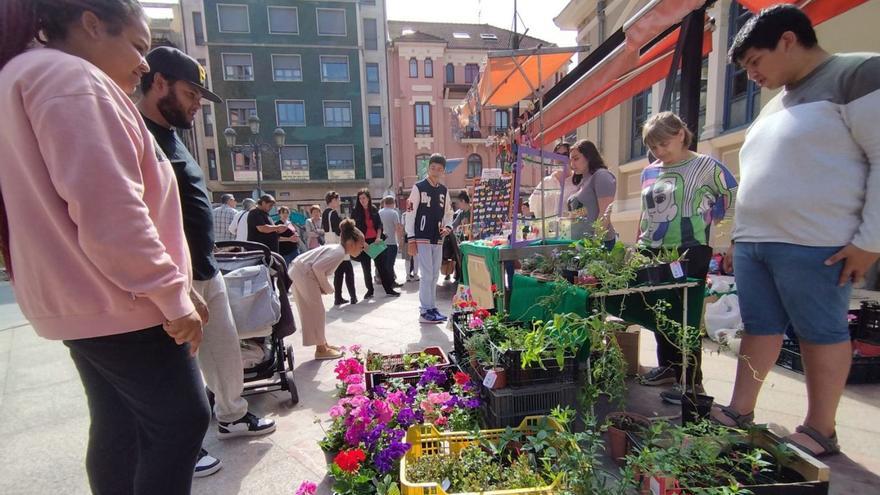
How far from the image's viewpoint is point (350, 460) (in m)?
1.58

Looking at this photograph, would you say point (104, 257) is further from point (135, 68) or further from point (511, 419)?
point (511, 419)

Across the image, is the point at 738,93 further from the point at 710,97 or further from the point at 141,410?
the point at 141,410

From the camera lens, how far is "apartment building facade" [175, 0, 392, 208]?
22.8m

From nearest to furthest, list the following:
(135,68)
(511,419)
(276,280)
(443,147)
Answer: (135,68) → (511,419) → (276,280) → (443,147)

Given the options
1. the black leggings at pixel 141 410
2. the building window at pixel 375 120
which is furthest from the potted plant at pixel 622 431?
the building window at pixel 375 120

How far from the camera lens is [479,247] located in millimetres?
3564

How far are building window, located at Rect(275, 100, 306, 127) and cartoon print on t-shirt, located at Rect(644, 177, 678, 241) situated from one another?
24914mm

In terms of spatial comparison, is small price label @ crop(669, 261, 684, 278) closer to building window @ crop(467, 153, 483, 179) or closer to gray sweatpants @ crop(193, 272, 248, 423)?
gray sweatpants @ crop(193, 272, 248, 423)

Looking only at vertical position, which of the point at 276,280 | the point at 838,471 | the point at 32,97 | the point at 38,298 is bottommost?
the point at 838,471

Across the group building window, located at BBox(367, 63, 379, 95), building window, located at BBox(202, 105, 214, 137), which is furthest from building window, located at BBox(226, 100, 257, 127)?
building window, located at BBox(367, 63, 379, 95)

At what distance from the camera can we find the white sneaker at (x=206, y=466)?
1944mm

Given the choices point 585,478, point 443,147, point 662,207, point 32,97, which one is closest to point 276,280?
point 32,97

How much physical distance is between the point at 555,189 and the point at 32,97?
3716 millimetres

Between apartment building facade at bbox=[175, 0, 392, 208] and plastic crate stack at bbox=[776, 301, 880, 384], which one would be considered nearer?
plastic crate stack at bbox=[776, 301, 880, 384]
